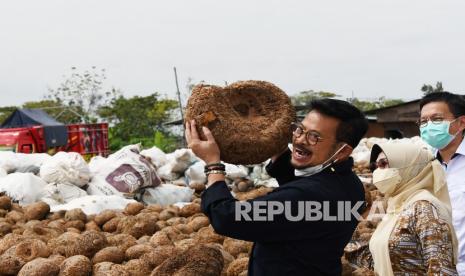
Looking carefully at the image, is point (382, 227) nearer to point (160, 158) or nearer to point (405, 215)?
point (405, 215)

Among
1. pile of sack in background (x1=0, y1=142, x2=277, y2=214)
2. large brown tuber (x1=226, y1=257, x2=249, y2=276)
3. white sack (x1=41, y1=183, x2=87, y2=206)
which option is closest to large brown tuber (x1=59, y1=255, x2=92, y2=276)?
large brown tuber (x1=226, y1=257, x2=249, y2=276)

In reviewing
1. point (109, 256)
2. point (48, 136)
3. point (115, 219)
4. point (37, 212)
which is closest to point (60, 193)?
point (37, 212)

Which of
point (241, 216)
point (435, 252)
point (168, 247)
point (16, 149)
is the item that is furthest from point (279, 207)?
point (16, 149)

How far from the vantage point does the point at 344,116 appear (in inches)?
88.7

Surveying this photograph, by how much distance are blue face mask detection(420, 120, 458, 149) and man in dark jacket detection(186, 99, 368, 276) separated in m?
1.51

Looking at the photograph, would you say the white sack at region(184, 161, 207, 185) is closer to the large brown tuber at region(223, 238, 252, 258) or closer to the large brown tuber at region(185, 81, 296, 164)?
the large brown tuber at region(223, 238, 252, 258)

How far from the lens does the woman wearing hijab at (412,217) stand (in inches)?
101

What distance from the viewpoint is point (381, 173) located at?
2883 millimetres

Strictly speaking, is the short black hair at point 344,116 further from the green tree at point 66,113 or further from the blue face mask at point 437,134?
the green tree at point 66,113

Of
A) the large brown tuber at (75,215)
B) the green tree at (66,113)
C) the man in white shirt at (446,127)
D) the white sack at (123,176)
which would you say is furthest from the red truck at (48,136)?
the man in white shirt at (446,127)

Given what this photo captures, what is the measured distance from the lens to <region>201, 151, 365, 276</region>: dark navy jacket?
2.07 metres

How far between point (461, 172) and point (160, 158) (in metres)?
7.12

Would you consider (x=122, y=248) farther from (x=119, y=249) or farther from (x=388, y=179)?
(x=388, y=179)

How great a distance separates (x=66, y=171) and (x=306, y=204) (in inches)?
215
